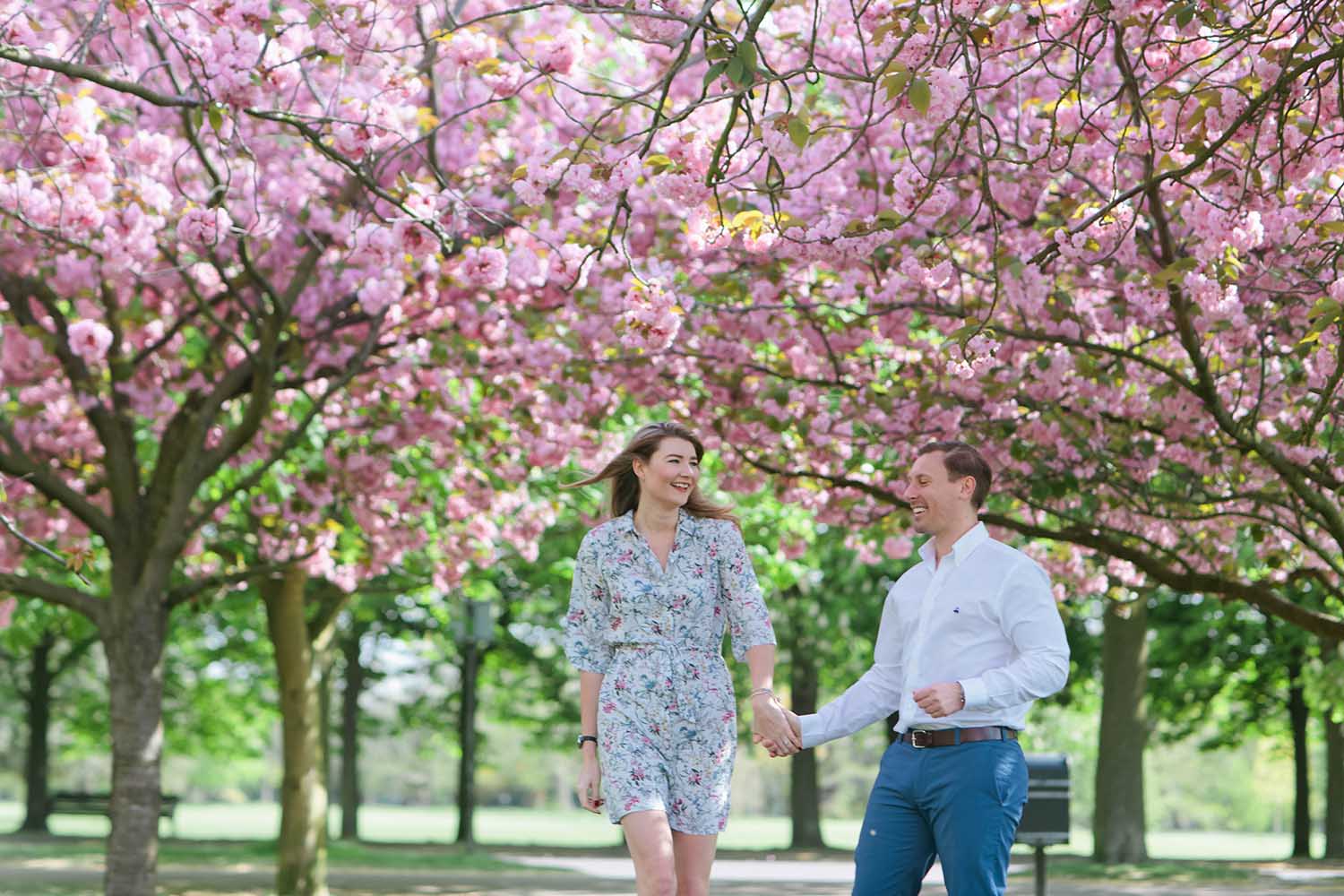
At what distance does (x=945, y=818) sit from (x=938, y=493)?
99cm

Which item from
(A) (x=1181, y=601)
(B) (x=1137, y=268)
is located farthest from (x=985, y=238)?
(A) (x=1181, y=601)

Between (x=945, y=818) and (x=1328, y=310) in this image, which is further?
(x=1328, y=310)

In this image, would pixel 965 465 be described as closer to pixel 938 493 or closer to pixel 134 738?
pixel 938 493

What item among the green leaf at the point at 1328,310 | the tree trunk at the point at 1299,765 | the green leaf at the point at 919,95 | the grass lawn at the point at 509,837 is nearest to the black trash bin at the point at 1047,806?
the green leaf at the point at 1328,310

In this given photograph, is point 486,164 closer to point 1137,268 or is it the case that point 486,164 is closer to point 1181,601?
point 1137,268

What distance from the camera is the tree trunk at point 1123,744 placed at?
19891 mm

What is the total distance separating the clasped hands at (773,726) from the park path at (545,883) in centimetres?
1129

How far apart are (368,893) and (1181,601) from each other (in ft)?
43.2

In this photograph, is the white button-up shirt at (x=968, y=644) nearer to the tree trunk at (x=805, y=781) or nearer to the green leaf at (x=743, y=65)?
the green leaf at (x=743, y=65)

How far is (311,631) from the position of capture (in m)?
18.3

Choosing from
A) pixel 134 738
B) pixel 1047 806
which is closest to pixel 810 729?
pixel 134 738

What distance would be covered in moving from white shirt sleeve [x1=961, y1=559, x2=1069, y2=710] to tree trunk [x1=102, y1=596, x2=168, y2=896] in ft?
26.3

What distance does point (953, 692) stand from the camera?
4875 millimetres

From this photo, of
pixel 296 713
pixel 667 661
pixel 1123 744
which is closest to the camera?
pixel 667 661
